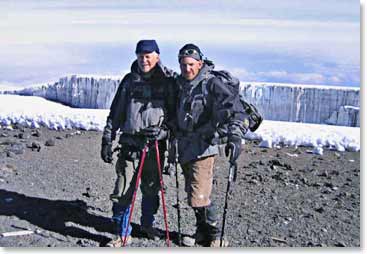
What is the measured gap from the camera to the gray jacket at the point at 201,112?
3.73 meters

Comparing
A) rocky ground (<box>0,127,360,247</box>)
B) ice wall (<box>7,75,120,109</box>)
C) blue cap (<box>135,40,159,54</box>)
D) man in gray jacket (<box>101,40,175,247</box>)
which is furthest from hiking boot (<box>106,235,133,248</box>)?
ice wall (<box>7,75,120,109</box>)

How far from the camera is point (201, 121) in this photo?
3.83 m

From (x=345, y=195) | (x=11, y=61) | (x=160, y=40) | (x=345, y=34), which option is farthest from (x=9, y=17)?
(x=345, y=195)

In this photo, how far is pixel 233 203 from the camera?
4.89m

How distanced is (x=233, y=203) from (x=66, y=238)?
1.25 m

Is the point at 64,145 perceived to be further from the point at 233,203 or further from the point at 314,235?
the point at 314,235

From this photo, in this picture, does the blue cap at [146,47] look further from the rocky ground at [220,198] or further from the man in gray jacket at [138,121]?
the rocky ground at [220,198]

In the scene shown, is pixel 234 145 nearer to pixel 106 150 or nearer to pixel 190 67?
pixel 190 67

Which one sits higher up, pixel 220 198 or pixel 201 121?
pixel 201 121

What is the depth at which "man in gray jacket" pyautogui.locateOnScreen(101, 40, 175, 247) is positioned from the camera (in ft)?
12.8

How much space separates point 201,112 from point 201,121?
56 mm

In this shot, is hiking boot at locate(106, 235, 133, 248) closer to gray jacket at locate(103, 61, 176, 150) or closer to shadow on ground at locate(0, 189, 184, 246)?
shadow on ground at locate(0, 189, 184, 246)

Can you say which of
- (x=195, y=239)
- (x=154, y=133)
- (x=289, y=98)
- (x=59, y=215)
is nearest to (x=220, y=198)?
(x=195, y=239)

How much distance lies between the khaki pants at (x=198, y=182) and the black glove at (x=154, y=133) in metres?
0.23
